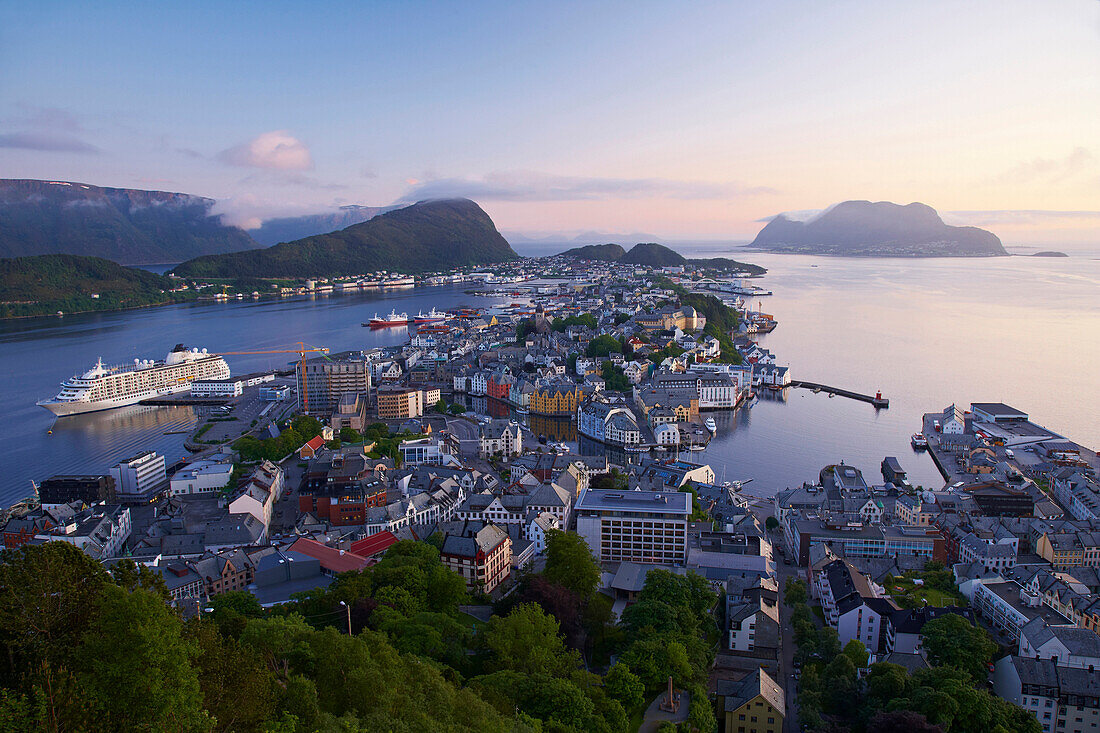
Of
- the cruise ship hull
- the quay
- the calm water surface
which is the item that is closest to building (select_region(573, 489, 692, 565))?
the calm water surface

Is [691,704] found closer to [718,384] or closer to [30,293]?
[718,384]

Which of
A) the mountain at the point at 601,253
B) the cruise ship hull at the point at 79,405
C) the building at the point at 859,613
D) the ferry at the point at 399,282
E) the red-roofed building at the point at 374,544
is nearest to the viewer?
the building at the point at 859,613

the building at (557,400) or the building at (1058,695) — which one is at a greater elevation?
the building at (557,400)

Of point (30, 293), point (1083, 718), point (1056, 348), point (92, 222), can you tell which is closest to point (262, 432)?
point (1083, 718)

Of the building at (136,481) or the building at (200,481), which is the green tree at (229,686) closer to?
the building at (200,481)

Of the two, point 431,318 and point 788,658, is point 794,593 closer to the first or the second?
point 788,658

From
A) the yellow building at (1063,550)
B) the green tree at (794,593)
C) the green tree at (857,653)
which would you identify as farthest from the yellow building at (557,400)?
the green tree at (857,653)
